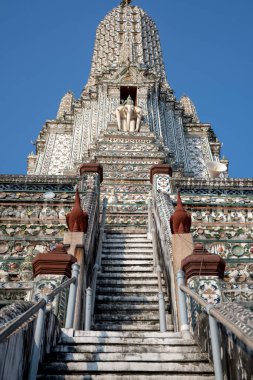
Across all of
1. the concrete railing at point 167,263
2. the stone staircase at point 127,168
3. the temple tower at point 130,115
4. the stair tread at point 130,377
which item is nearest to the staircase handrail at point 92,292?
the concrete railing at point 167,263

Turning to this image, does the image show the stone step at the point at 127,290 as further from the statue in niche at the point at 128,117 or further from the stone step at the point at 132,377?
the statue in niche at the point at 128,117

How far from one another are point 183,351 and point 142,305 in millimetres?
2601

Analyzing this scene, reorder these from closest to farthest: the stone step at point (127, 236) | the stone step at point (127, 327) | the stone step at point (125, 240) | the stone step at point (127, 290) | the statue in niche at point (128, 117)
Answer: the stone step at point (127, 327), the stone step at point (127, 290), the stone step at point (125, 240), the stone step at point (127, 236), the statue in niche at point (128, 117)

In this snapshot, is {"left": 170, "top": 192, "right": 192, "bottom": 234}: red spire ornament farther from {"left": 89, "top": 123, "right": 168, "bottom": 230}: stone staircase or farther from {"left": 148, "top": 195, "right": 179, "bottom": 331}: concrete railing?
{"left": 89, "top": 123, "right": 168, "bottom": 230}: stone staircase

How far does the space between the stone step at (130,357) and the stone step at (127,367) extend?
8cm

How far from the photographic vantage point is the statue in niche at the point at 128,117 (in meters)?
20.1

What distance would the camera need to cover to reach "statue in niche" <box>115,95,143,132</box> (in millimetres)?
20069

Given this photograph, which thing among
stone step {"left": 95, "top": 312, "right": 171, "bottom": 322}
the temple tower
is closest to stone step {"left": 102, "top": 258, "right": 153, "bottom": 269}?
stone step {"left": 95, "top": 312, "right": 171, "bottom": 322}

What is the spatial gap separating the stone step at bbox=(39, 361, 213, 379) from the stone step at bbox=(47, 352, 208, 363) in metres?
0.08

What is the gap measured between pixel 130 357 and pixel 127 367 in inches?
6.1

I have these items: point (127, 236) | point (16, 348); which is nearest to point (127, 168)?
point (127, 236)

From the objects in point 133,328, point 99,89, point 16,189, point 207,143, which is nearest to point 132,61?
point 99,89

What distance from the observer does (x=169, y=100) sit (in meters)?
25.6

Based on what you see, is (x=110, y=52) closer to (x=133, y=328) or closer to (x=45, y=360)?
(x=133, y=328)
